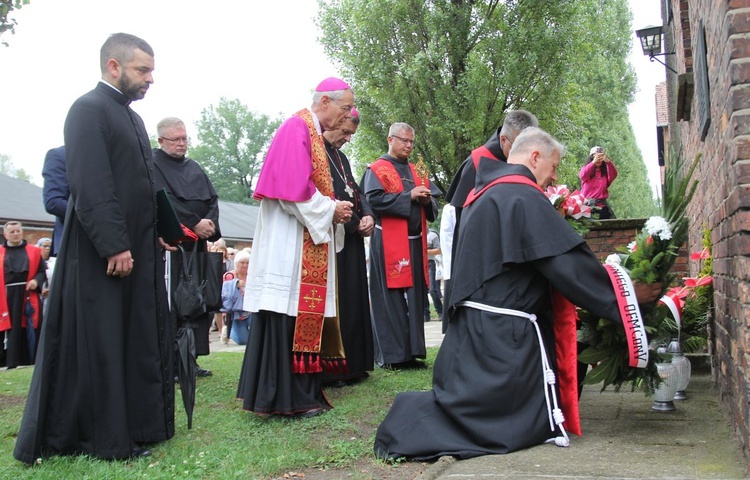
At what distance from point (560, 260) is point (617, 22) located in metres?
35.9

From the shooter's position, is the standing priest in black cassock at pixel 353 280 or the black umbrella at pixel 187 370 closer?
the black umbrella at pixel 187 370

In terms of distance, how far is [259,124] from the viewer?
78938 mm

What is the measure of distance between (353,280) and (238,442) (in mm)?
2123

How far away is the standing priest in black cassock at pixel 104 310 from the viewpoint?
4.00 metres

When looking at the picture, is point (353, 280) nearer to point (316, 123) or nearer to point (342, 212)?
point (342, 212)

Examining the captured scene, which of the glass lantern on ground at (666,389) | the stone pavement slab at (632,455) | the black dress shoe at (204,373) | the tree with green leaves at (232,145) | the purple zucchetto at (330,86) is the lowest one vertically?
the stone pavement slab at (632,455)

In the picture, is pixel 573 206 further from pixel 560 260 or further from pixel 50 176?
pixel 50 176

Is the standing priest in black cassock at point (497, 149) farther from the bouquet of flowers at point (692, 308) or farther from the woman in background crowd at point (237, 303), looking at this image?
the woman in background crowd at point (237, 303)

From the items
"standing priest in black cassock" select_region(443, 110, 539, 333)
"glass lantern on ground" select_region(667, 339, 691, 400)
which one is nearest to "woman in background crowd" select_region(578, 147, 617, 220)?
"standing priest in black cassock" select_region(443, 110, 539, 333)

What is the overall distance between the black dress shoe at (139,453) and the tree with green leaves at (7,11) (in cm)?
671

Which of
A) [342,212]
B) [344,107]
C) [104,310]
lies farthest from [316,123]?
[104,310]

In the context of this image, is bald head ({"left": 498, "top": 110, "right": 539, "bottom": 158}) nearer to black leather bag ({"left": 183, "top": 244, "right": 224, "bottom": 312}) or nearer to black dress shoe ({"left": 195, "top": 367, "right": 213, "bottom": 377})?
black leather bag ({"left": 183, "top": 244, "right": 224, "bottom": 312})

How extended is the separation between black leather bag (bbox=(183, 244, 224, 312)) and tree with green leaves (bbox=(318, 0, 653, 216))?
462 inches

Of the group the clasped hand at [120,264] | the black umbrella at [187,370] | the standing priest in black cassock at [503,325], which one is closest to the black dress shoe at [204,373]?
the black umbrella at [187,370]
